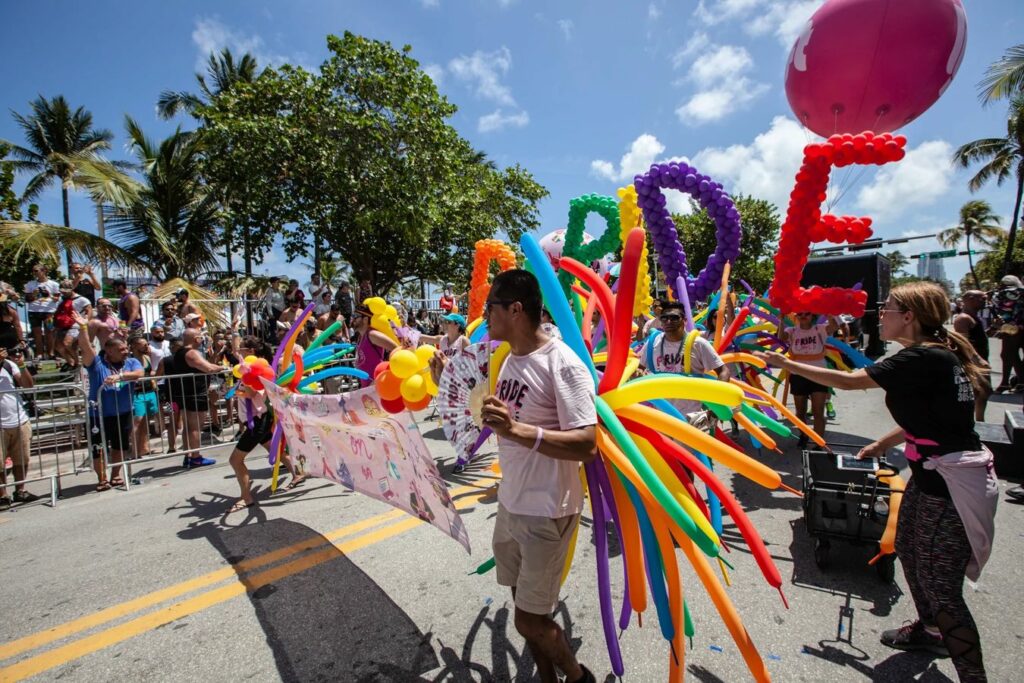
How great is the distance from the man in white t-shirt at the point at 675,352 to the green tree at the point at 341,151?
11.8m

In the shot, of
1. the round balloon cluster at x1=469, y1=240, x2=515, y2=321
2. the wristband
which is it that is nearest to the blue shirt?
the round balloon cluster at x1=469, y1=240, x2=515, y2=321

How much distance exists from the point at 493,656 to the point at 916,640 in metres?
2.03

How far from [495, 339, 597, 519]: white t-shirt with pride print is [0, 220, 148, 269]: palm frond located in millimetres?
11701

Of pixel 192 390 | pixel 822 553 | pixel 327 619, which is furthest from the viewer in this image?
pixel 192 390

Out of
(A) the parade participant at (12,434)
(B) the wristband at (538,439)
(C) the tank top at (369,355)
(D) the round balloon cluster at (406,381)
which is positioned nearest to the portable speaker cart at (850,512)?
(B) the wristband at (538,439)

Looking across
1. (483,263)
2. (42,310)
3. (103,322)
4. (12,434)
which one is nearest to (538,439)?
(483,263)

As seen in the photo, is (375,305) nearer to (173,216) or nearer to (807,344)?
(807,344)

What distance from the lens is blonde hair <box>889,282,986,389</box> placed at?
2.28 meters

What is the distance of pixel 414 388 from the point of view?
247 cm

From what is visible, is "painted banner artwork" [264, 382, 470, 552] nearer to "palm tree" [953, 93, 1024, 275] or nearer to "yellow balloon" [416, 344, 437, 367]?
"yellow balloon" [416, 344, 437, 367]

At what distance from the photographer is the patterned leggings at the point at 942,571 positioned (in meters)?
2.04

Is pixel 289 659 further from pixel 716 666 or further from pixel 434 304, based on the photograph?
pixel 434 304

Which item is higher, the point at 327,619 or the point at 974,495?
the point at 974,495

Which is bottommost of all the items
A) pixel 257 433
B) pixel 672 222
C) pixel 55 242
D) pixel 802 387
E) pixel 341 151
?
Result: pixel 802 387
